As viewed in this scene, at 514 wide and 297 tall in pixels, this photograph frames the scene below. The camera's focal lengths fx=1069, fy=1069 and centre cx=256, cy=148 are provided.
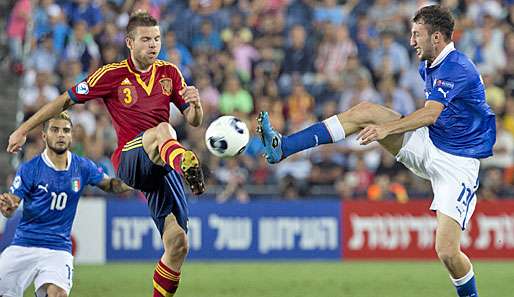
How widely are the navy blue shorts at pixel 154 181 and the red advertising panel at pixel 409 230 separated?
7.04 m

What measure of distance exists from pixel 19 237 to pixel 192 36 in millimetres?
9421

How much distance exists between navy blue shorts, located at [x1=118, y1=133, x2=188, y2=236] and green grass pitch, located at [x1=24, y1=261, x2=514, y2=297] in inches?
97.2

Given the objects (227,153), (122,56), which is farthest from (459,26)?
(227,153)

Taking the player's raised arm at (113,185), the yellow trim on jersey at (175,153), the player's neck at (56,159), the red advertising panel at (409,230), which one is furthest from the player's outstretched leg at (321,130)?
the red advertising panel at (409,230)

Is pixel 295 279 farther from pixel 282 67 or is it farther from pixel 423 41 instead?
pixel 282 67

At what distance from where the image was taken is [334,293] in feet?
36.0

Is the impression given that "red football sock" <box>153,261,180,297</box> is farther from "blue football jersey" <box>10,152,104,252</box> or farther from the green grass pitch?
the green grass pitch

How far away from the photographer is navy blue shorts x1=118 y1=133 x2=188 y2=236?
8.09 meters

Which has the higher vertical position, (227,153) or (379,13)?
(379,13)

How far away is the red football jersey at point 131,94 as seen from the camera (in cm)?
846

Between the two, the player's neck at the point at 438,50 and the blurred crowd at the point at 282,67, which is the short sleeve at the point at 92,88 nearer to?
the player's neck at the point at 438,50

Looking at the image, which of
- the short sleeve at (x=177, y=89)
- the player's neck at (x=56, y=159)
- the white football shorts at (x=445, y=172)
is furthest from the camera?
the player's neck at (x=56, y=159)

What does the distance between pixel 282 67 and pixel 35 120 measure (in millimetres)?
9396

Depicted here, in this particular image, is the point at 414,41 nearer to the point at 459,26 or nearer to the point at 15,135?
the point at 15,135
